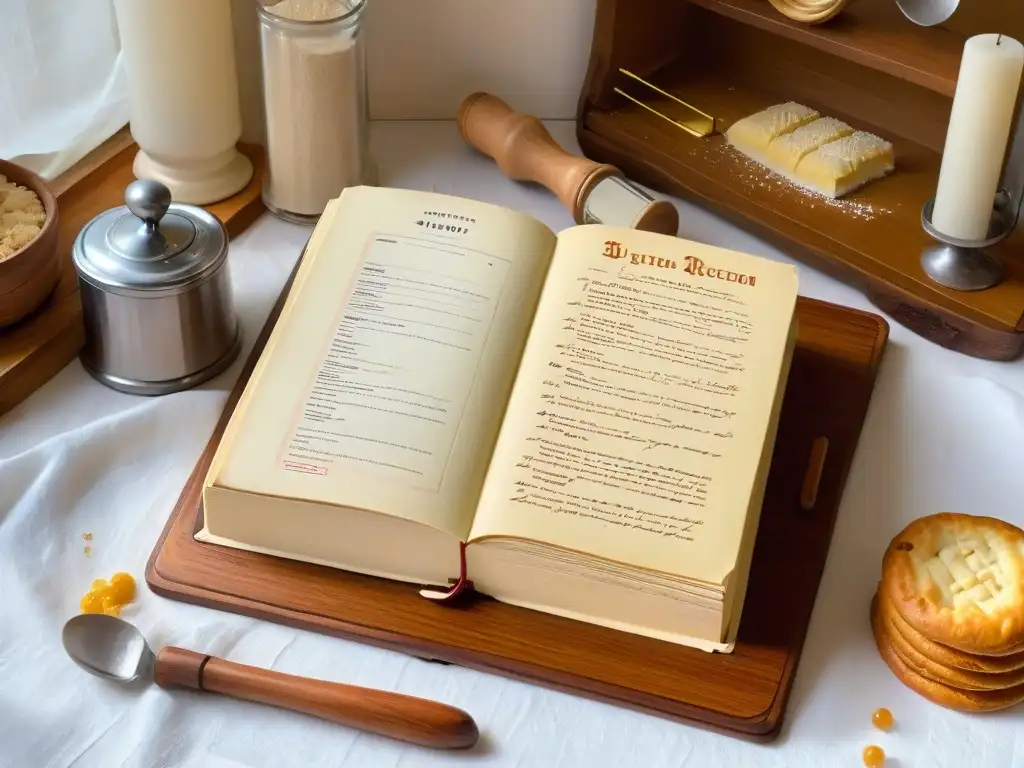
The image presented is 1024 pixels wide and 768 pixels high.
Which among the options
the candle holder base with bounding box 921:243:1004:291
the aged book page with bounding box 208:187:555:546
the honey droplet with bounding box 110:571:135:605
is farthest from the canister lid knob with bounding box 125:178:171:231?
the candle holder base with bounding box 921:243:1004:291

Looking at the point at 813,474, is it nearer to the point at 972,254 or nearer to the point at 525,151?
the point at 972,254

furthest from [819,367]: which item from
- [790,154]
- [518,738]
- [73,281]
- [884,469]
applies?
[73,281]

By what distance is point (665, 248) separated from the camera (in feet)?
2.69

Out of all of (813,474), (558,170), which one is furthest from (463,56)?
(813,474)

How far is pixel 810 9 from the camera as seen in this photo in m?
0.92

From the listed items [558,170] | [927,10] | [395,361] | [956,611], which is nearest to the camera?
[956,611]

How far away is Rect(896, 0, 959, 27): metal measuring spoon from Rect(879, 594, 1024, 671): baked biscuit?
1.46 feet

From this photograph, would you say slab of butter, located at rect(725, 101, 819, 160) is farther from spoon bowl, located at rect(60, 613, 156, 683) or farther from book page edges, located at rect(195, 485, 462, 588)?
spoon bowl, located at rect(60, 613, 156, 683)

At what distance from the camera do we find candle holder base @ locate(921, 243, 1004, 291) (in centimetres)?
91

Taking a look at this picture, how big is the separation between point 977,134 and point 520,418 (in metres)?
0.39

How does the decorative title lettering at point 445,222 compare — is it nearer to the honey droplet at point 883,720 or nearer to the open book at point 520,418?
the open book at point 520,418

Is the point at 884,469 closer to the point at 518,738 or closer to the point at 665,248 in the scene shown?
the point at 665,248

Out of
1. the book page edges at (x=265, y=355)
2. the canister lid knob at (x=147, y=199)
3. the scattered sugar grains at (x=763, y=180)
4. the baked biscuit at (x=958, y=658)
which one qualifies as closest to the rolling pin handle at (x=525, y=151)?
the scattered sugar grains at (x=763, y=180)

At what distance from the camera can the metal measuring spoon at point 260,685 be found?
66 centimetres
